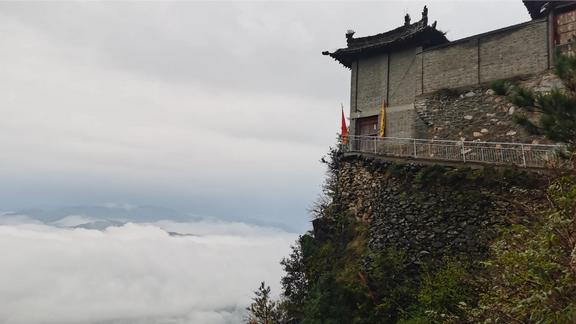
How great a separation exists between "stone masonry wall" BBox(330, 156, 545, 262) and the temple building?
5160 millimetres

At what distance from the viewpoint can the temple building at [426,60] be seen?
75.2 ft

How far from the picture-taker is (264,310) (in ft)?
93.2

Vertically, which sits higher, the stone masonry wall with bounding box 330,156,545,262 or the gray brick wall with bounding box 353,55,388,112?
the gray brick wall with bounding box 353,55,388,112

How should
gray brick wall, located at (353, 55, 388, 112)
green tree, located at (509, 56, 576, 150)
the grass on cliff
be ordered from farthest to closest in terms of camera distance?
1. gray brick wall, located at (353, 55, 388, 112)
2. green tree, located at (509, 56, 576, 150)
3. the grass on cliff

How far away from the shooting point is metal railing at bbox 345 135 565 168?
19.7 metres

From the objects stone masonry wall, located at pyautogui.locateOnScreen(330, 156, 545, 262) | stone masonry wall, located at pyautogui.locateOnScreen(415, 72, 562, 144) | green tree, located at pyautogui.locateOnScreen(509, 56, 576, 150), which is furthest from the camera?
stone masonry wall, located at pyautogui.locateOnScreen(415, 72, 562, 144)

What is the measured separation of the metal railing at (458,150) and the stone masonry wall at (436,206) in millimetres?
1070

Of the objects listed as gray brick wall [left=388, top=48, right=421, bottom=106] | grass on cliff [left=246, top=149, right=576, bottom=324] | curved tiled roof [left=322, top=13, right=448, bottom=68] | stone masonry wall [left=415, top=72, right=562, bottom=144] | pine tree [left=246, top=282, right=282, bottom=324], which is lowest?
pine tree [left=246, top=282, right=282, bottom=324]

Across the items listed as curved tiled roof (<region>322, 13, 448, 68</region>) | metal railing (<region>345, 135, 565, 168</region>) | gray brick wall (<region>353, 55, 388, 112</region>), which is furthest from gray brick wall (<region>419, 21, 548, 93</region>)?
metal railing (<region>345, 135, 565, 168</region>)

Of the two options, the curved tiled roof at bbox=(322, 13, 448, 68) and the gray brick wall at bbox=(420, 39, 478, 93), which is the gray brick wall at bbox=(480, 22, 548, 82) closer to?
the gray brick wall at bbox=(420, 39, 478, 93)

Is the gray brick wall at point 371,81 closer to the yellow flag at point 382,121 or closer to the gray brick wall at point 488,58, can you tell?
the yellow flag at point 382,121

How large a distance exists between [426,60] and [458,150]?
654 cm

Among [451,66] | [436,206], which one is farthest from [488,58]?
[436,206]

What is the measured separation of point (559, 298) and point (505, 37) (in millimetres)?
19306
